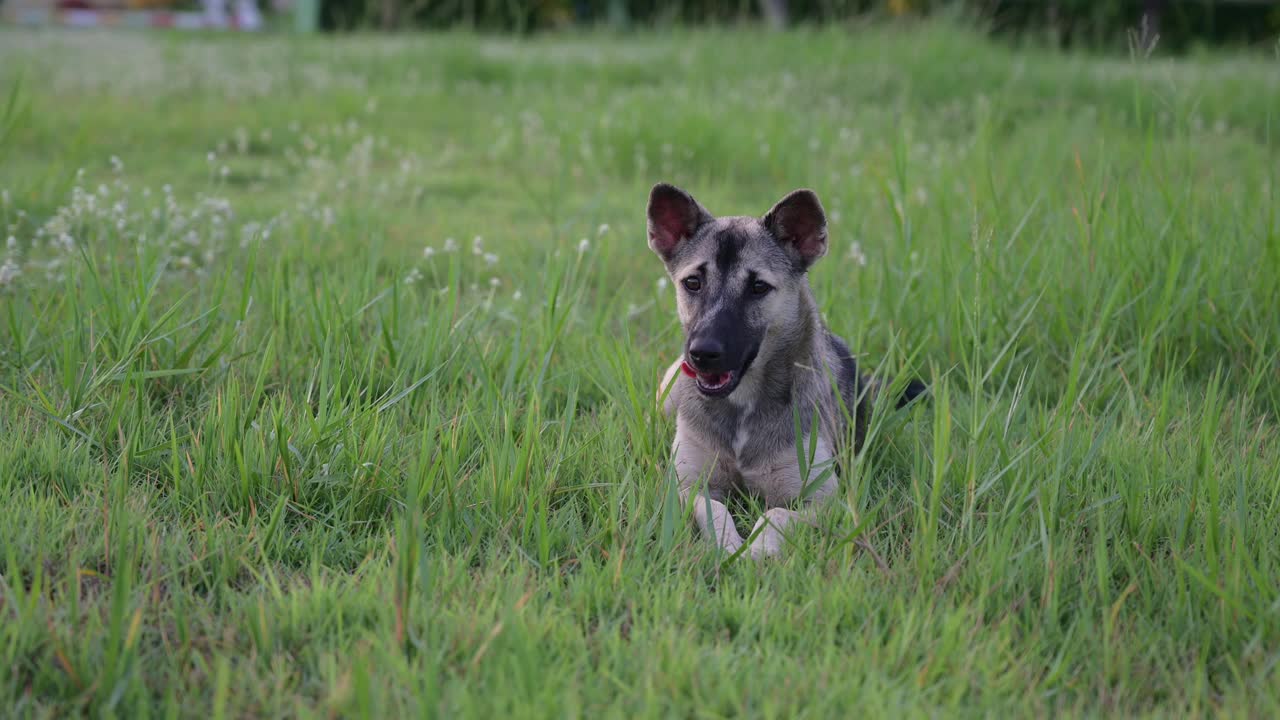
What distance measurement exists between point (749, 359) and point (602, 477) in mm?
673

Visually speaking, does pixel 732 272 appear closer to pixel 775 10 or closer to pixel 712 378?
pixel 712 378

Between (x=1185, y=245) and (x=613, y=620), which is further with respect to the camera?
(x=1185, y=245)

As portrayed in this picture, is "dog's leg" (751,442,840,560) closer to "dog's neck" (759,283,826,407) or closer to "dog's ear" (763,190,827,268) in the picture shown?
"dog's neck" (759,283,826,407)

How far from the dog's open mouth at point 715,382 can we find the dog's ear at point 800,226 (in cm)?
70

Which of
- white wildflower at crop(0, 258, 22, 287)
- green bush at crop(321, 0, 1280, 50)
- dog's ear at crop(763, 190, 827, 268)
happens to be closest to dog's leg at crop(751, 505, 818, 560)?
dog's ear at crop(763, 190, 827, 268)

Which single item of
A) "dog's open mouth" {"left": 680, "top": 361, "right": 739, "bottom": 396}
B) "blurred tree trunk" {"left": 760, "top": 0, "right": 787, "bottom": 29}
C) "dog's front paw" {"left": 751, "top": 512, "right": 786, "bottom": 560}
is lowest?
"dog's front paw" {"left": 751, "top": 512, "right": 786, "bottom": 560}

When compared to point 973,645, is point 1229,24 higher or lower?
Answer: higher

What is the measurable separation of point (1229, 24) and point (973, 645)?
2174cm

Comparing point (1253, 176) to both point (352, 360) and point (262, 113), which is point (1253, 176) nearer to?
point (352, 360)

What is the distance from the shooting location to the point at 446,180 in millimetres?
8305

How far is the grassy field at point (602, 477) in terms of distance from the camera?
2.62 metres

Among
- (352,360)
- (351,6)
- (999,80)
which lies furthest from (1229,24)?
(352,360)

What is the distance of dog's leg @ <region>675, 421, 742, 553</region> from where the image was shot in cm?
335

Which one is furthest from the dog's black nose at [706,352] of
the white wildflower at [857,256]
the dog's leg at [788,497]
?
the white wildflower at [857,256]
